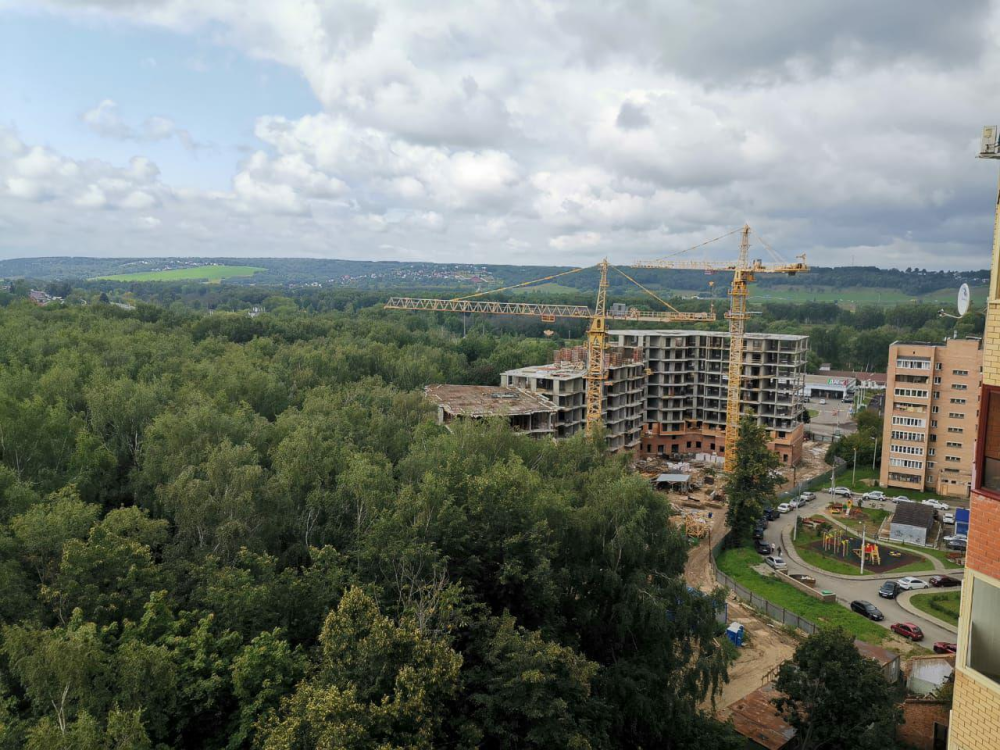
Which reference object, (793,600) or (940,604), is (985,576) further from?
(940,604)

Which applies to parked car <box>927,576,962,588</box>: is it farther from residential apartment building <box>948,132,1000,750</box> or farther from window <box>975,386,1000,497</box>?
window <box>975,386,1000,497</box>

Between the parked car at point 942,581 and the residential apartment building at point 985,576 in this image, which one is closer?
the residential apartment building at point 985,576

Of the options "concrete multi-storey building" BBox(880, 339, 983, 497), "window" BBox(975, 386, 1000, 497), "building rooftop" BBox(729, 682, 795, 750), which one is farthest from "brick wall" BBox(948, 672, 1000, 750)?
"concrete multi-storey building" BBox(880, 339, 983, 497)

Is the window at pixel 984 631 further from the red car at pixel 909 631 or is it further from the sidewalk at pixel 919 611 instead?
the sidewalk at pixel 919 611

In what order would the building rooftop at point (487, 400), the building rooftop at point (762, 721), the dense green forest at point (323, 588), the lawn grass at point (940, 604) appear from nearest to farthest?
1. the dense green forest at point (323, 588)
2. the building rooftop at point (762, 721)
3. the lawn grass at point (940, 604)
4. the building rooftop at point (487, 400)

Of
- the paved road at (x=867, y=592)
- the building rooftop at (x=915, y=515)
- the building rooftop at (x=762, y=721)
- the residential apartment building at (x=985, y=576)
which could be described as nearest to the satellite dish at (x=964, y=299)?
the residential apartment building at (x=985, y=576)

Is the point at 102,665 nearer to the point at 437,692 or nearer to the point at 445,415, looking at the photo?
the point at 437,692
